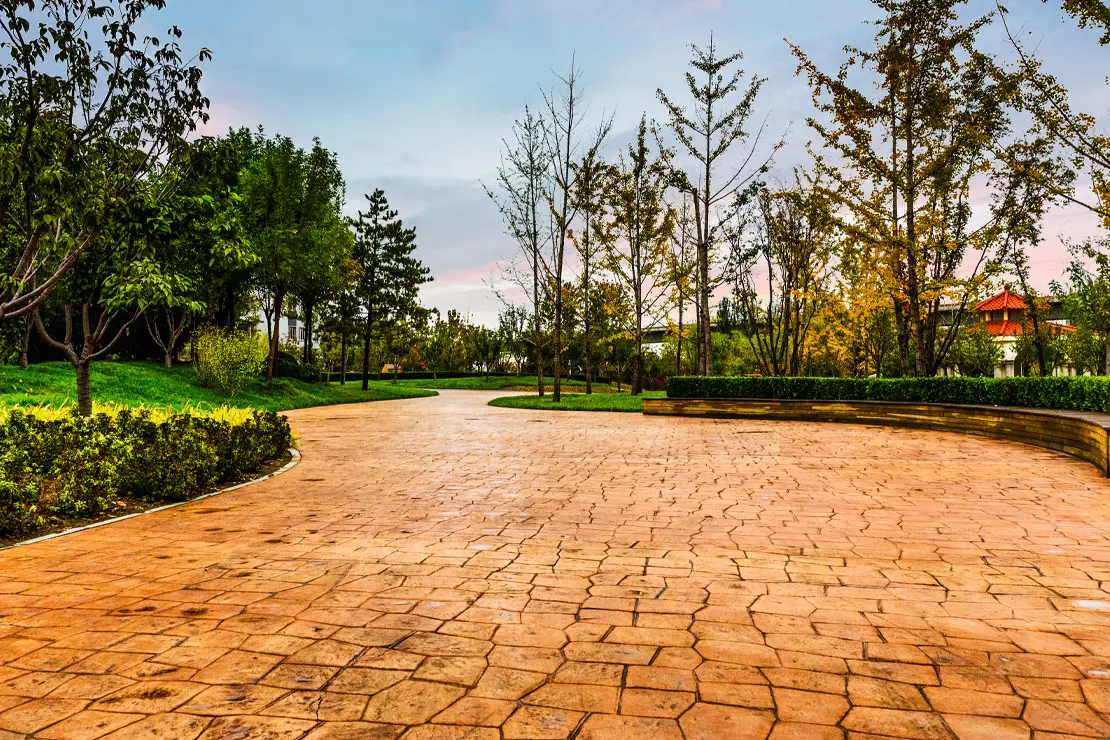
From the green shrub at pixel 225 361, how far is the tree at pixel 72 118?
1461 cm

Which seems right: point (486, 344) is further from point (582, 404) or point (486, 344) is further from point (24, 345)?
point (24, 345)

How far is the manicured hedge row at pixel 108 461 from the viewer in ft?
17.2

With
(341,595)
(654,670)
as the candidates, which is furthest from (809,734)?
(341,595)

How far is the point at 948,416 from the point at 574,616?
41.1 feet

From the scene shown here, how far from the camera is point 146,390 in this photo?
18.0 meters

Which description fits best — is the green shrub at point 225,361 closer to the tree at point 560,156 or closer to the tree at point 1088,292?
the tree at point 560,156

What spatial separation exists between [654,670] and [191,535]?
405cm

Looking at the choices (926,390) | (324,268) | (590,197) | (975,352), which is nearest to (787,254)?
(590,197)

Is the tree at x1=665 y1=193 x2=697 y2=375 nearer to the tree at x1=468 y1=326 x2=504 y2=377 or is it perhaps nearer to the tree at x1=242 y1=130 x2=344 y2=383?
the tree at x1=242 y1=130 x2=344 y2=383

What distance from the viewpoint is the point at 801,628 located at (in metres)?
3.07

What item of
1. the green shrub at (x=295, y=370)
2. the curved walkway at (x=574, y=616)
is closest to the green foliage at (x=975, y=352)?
the curved walkway at (x=574, y=616)

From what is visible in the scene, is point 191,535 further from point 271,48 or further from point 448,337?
point 448,337

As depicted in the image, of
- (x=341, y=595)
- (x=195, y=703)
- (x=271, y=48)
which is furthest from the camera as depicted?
(x=271, y=48)

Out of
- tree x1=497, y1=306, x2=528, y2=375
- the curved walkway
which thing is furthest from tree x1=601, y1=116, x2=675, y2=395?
tree x1=497, y1=306, x2=528, y2=375
